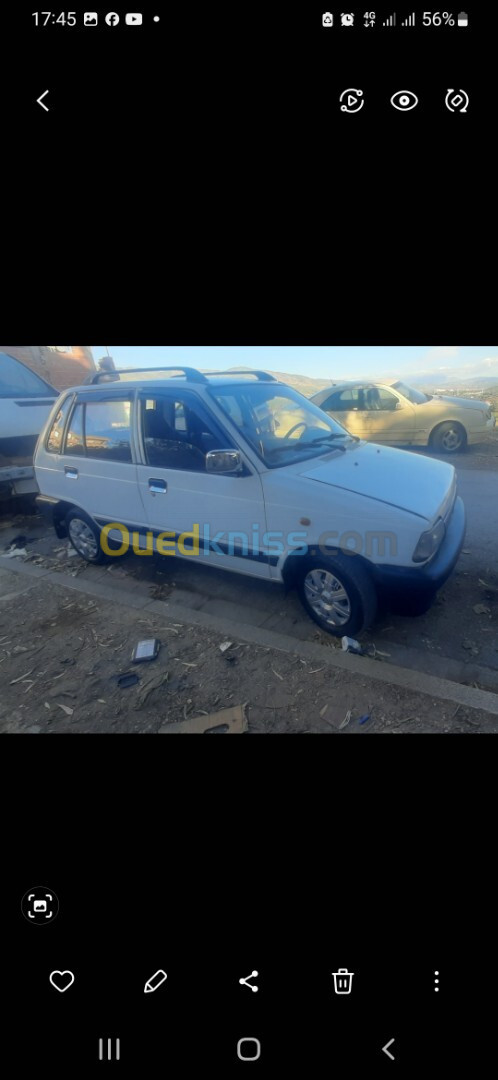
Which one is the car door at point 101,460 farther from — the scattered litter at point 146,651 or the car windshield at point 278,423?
the scattered litter at point 146,651

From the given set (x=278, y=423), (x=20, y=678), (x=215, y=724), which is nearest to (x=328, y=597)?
(x=215, y=724)

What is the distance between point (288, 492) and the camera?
9.32 ft

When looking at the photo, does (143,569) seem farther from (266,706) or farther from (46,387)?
(46,387)

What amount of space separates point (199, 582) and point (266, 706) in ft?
5.64

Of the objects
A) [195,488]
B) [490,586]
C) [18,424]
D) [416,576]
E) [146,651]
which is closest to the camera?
[416,576]

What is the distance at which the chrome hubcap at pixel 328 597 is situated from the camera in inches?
113

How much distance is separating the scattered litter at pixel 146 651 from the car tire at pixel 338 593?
1134 mm

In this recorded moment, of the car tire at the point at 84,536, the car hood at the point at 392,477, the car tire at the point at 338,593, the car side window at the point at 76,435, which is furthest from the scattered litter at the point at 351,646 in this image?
the car side window at the point at 76,435

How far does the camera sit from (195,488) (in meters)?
3.28

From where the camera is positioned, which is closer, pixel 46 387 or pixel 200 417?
pixel 200 417

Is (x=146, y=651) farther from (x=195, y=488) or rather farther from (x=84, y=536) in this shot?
(x=84, y=536)

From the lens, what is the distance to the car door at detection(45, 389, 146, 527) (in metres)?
3.69

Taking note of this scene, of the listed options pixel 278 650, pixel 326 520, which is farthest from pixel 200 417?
pixel 278 650

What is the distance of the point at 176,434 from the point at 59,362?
36.4 feet
